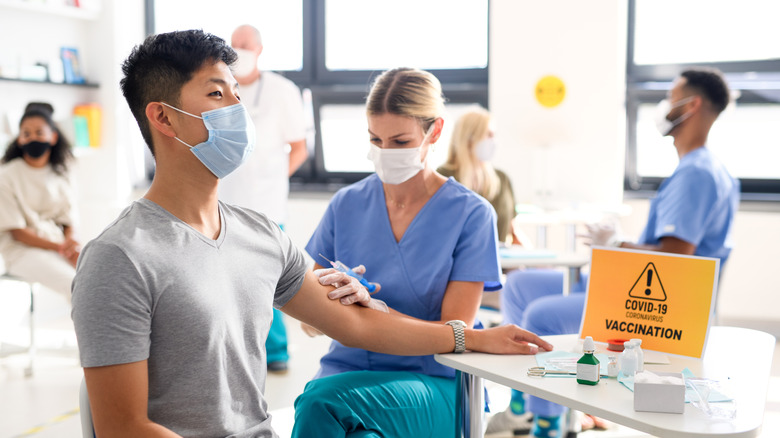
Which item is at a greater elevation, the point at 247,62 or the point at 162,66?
the point at 247,62

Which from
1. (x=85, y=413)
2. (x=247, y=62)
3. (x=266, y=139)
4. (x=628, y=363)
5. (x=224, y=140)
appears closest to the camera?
(x=85, y=413)

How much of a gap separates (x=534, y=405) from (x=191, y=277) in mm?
1706

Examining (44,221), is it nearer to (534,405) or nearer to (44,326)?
(44,326)

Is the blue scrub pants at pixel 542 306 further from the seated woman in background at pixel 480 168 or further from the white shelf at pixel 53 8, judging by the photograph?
the white shelf at pixel 53 8

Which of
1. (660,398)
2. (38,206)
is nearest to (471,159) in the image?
(38,206)

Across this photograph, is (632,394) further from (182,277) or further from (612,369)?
(182,277)

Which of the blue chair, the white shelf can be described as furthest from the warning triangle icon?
the white shelf

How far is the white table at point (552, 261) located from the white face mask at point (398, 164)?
46.6 inches

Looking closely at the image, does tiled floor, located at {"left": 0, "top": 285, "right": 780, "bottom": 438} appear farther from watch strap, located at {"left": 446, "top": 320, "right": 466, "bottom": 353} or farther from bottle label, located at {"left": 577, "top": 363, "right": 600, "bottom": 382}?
bottle label, located at {"left": 577, "top": 363, "right": 600, "bottom": 382}

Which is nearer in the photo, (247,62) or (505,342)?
(505,342)

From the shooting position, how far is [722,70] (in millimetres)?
4832

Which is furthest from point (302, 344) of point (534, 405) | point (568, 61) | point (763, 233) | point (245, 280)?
point (245, 280)

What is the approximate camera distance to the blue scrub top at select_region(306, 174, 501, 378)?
74.9 inches

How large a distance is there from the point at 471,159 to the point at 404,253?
1.79 meters
